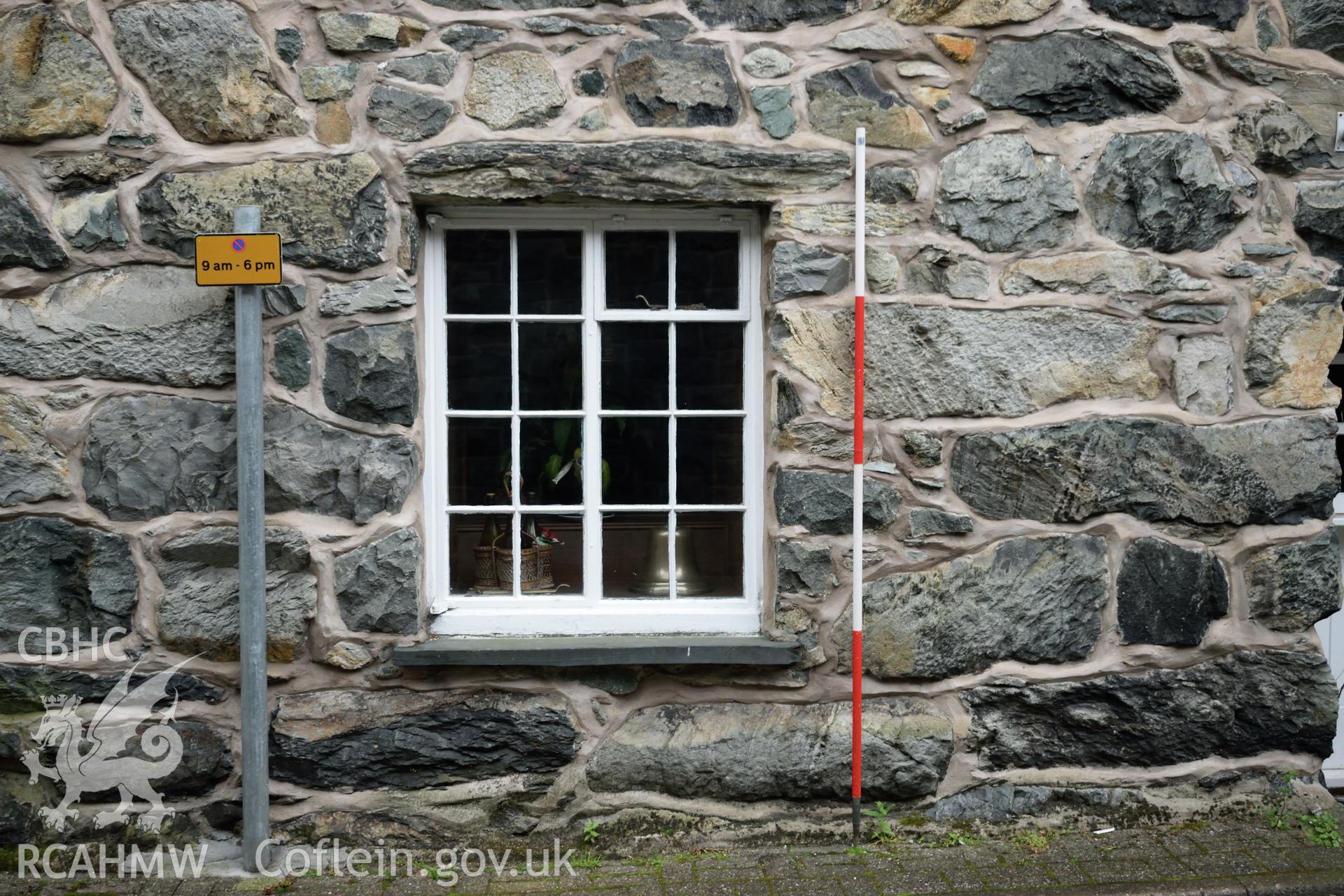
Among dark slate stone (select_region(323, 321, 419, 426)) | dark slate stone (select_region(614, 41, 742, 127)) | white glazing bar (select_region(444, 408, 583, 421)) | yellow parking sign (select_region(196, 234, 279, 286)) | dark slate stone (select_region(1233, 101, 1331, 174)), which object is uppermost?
dark slate stone (select_region(614, 41, 742, 127))

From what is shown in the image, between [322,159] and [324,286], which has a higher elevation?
[322,159]

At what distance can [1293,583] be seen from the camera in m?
3.54

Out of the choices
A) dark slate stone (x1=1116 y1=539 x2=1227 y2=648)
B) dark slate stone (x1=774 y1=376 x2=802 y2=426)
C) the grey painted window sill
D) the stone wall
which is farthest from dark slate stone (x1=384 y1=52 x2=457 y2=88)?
dark slate stone (x1=1116 y1=539 x2=1227 y2=648)

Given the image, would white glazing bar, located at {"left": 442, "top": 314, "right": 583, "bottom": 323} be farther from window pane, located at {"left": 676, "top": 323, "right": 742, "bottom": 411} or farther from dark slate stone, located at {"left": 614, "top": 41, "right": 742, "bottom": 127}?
dark slate stone, located at {"left": 614, "top": 41, "right": 742, "bottom": 127}

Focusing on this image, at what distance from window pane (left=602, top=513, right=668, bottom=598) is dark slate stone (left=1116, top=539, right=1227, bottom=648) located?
1.52 meters

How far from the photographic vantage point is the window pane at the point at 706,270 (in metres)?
3.59

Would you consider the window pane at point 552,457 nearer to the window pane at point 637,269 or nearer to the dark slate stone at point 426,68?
the window pane at point 637,269

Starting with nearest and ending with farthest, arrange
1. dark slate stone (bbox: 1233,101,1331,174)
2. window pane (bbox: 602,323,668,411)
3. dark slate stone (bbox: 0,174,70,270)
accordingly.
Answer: dark slate stone (bbox: 0,174,70,270) → dark slate stone (bbox: 1233,101,1331,174) → window pane (bbox: 602,323,668,411)

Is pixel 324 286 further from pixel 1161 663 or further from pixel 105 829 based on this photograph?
pixel 1161 663

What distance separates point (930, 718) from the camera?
3.49 meters

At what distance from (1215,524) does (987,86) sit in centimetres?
163

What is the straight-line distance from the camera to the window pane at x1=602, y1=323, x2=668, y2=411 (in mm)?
3600

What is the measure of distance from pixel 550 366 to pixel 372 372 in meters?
0.60

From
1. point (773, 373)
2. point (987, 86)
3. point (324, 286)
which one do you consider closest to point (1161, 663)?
point (773, 373)
